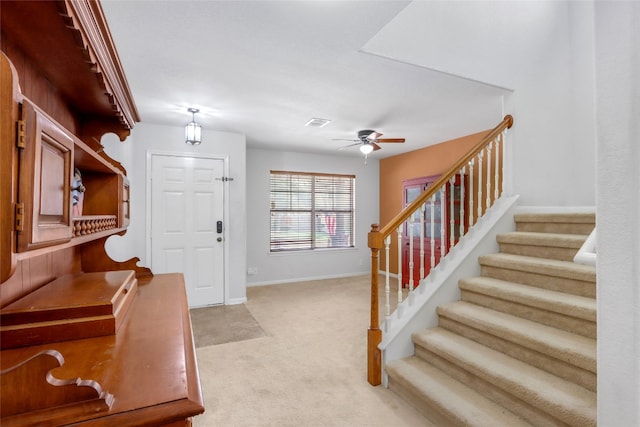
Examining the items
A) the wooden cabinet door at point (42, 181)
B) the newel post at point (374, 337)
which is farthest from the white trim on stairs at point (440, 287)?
the wooden cabinet door at point (42, 181)

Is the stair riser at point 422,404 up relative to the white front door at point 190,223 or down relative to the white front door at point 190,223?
down

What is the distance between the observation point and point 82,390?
0.62 metres

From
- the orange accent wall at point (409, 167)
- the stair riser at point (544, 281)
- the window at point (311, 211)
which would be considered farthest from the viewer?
the window at point (311, 211)

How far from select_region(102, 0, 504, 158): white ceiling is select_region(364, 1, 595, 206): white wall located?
30 centimetres

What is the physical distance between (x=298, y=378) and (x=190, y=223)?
259 centimetres

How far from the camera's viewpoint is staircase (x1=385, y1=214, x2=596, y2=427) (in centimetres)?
162

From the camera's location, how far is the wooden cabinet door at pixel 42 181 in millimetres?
546

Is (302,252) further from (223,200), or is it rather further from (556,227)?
(556,227)

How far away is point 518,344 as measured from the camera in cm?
191

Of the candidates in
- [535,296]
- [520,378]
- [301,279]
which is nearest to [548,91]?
[535,296]

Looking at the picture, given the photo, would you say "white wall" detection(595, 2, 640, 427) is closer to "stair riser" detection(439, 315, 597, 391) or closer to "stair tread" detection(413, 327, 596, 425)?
"stair tread" detection(413, 327, 596, 425)

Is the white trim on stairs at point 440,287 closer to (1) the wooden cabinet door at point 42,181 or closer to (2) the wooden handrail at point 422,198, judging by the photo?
(2) the wooden handrail at point 422,198

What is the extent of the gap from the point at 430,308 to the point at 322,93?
6.76 ft

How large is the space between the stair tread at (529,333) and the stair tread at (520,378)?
0.39 ft
